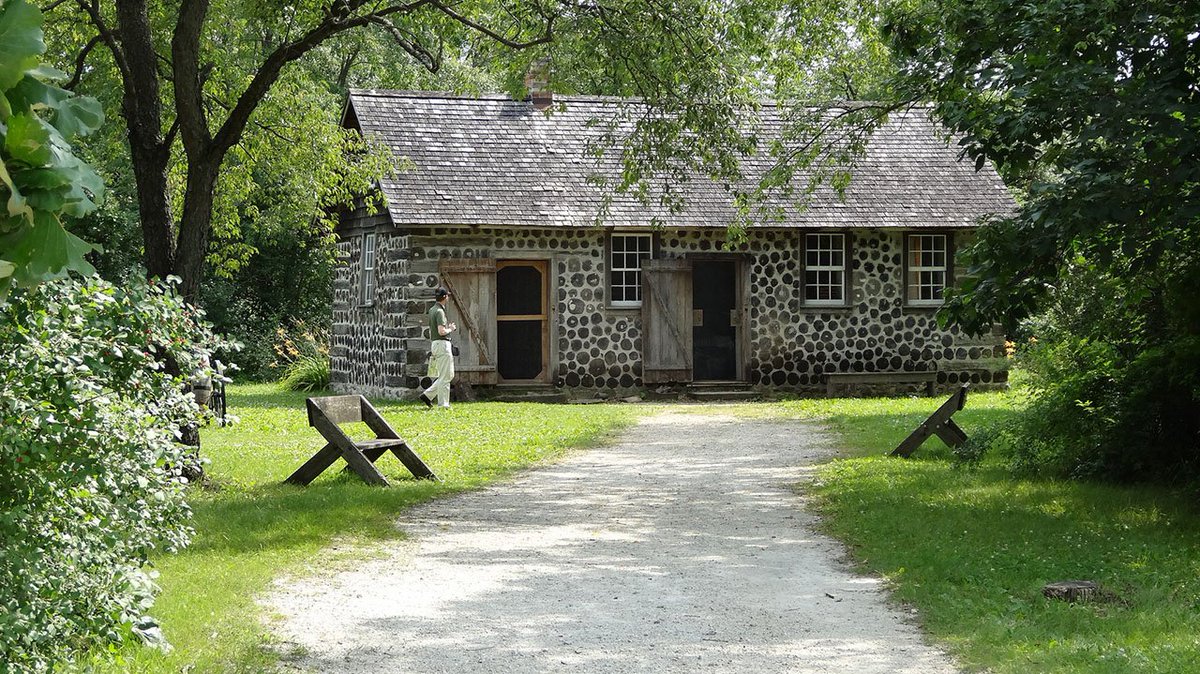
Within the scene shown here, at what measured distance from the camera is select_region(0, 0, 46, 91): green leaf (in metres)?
2.47

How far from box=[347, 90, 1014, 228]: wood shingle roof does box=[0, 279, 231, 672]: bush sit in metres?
17.1

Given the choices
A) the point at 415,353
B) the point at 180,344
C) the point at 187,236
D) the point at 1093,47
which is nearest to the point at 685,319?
the point at 415,353

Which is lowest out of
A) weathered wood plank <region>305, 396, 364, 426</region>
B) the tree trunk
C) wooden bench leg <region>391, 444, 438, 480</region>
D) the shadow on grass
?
the shadow on grass

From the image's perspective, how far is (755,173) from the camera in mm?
26781

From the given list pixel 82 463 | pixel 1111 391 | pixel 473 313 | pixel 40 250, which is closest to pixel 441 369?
pixel 473 313

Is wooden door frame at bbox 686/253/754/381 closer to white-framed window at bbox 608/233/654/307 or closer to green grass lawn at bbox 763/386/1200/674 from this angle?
white-framed window at bbox 608/233/654/307

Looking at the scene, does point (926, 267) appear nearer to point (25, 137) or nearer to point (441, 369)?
point (441, 369)

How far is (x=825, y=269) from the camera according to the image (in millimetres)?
26703

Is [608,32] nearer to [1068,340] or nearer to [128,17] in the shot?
[128,17]

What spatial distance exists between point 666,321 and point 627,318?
0.77m

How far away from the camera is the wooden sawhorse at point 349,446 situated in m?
12.0

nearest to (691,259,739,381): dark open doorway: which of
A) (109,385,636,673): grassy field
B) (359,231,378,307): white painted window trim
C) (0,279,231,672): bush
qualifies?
(109,385,636,673): grassy field

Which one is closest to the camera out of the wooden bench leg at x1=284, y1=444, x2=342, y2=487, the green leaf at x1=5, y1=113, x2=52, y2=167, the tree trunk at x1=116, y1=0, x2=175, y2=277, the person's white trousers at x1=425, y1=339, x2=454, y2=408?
the green leaf at x1=5, y1=113, x2=52, y2=167

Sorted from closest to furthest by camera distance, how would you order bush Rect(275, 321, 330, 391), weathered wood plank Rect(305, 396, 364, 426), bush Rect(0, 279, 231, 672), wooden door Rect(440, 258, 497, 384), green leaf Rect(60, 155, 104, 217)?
green leaf Rect(60, 155, 104, 217) → bush Rect(0, 279, 231, 672) → weathered wood plank Rect(305, 396, 364, 426) → wooden door Rect(440, 258, 497, 384) → bush Rect(275, 321, 330, 391)
